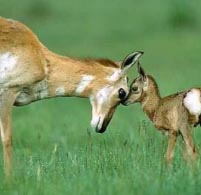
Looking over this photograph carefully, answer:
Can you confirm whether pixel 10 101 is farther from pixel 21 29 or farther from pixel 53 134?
pixel 53 134

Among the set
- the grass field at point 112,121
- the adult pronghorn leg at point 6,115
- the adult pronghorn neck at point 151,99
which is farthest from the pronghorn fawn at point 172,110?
the adult pronghorn leg at point 6,115

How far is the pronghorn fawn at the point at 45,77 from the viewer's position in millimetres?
10820

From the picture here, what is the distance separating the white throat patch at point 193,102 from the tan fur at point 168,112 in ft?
0.21

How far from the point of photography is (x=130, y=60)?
1123 centimetres

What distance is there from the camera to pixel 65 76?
11320mm

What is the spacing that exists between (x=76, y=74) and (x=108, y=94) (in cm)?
40

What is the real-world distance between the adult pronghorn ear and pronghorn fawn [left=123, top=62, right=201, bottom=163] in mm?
198

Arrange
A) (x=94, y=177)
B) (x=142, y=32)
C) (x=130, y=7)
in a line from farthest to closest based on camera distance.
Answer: (x=130, y=7) < (x=142, y=32) < (x=94, y=177)

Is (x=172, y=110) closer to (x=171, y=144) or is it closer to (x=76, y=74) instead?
(x=171, y=144)

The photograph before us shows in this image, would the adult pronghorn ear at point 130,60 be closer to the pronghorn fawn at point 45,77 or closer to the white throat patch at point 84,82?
the pronghorn fawn at point 45,77

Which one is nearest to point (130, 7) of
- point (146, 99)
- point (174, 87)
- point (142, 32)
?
point (142, 32)

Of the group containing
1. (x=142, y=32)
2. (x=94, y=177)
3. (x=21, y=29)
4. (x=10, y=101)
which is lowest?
(x=94, y=177)

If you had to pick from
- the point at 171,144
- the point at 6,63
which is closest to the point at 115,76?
the point at 171,144

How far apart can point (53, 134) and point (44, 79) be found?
11.1 feet
